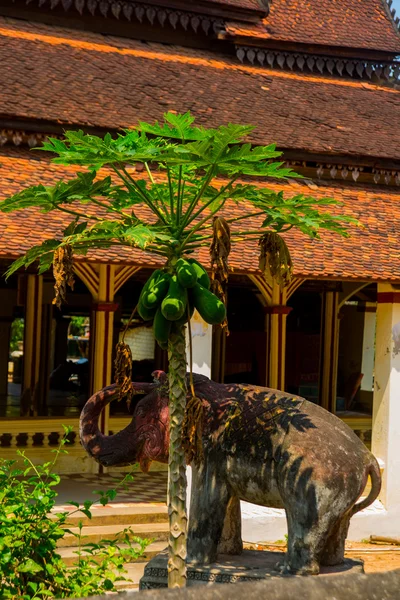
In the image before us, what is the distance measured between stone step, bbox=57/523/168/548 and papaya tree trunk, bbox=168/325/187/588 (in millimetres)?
4707

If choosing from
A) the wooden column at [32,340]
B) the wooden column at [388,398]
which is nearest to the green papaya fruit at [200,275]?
the wooden column at [388,398]

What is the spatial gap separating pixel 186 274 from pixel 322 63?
499 inches

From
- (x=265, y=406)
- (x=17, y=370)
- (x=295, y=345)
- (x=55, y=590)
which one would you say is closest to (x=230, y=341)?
(x=295, y=345)

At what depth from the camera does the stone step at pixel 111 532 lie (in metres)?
10.2

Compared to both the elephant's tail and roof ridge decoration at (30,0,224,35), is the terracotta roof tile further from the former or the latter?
the elephant's tail

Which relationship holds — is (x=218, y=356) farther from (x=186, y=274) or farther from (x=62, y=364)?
(x=186, y=274)

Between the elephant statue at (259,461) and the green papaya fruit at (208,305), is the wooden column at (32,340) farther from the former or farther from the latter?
the green papaya fruit at (208,305)

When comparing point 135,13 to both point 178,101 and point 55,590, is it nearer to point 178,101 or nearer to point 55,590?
point 178,101

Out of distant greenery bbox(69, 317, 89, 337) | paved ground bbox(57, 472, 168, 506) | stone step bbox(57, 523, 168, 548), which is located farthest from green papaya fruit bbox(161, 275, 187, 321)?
distant greenery bbox(69, 317, 89, 337)

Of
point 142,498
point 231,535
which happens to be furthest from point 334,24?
point 231,535

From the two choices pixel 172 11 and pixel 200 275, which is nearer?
pixel 200 275

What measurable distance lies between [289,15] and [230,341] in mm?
5619

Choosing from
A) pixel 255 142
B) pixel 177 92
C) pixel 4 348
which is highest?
pixel 177 92

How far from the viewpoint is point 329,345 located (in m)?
17.4
